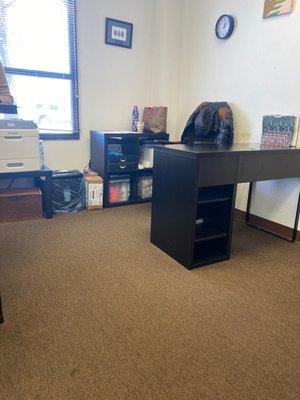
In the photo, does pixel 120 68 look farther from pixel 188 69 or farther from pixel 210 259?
pixel 210 259

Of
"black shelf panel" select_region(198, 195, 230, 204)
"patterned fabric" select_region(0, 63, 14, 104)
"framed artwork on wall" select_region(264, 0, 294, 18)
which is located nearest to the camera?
"black shelf panel" select_region(198, 195, 230, 204)

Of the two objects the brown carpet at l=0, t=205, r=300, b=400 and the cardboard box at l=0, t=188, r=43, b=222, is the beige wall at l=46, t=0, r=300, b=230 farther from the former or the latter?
the brown carpet at l=0, t=205, r=300, b=400

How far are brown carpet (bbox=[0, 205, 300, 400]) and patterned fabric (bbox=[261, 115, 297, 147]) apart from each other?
0.92 meters

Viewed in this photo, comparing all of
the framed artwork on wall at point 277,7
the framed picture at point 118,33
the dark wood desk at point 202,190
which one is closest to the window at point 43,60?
the framed picture at point 118,33

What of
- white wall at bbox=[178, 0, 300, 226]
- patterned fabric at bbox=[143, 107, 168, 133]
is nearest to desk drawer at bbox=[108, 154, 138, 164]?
patterned fabric at bbox=[143, 107, 168, 133]

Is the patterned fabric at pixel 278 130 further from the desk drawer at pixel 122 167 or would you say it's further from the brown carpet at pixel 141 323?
the desk drawer at pixel 122 167

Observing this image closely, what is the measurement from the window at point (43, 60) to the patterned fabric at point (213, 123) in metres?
1.37

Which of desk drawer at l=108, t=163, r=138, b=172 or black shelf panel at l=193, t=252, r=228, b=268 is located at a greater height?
desk drawer at l=108, t=163, r=138, b=172

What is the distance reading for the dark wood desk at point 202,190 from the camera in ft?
6.28

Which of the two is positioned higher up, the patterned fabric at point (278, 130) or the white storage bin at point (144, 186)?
the patterned fabric at point (278, 130)

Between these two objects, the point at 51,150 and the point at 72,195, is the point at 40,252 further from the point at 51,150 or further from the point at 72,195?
the point at 51,150

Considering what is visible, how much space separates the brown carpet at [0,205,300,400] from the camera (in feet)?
3.80

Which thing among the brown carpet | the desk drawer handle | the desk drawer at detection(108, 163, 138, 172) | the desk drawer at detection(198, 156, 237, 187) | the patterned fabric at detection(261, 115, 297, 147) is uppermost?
the patterned fabric at detection(261, 115, 297, 147)

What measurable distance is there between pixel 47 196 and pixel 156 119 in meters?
1.56
